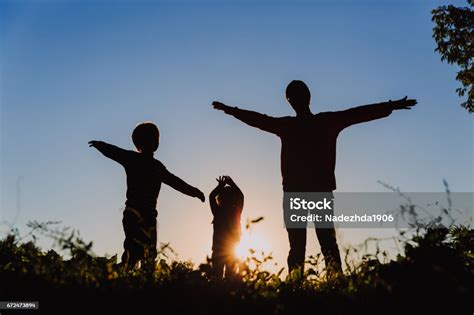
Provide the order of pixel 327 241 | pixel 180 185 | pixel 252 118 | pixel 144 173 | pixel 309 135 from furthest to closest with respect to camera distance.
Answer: pixel 180 185
pixel 144 173
pixel 252 118
pixel 309 135
pixel 327 241

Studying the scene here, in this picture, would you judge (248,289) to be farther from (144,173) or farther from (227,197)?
(144,173)

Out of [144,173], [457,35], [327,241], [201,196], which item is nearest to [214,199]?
[201,196]

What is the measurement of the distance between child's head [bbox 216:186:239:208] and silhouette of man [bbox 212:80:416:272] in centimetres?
94

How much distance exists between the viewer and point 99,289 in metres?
3.20

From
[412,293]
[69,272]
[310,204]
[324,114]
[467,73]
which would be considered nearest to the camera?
[412,293]

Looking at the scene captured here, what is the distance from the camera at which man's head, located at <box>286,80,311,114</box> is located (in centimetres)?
694

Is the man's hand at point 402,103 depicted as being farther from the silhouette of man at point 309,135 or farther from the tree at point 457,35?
the tree at point 457,35

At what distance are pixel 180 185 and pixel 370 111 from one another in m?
3.13

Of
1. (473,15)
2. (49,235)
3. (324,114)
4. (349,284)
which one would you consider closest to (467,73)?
(473,15)

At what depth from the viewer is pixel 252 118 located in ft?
23.8

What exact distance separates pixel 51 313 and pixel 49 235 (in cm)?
63

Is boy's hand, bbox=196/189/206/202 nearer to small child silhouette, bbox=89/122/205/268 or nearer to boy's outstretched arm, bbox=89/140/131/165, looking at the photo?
small child silhouette, bbox=89/122/205/268

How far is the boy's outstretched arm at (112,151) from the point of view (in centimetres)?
736

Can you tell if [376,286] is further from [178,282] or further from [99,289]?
[99,289]
